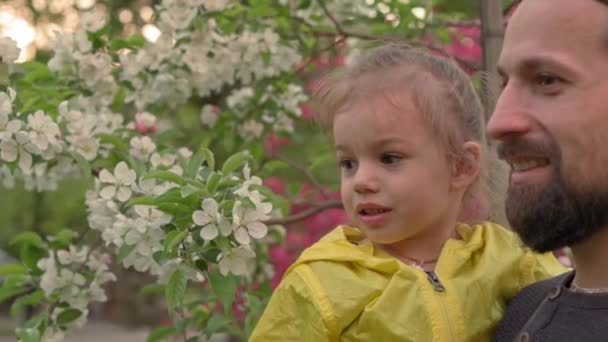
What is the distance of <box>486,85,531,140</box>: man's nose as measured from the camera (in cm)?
178

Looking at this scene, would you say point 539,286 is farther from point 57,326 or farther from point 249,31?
point 249,31

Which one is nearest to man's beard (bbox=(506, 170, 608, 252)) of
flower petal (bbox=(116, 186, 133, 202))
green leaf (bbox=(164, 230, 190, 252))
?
green leaf (bbox=(164, 230, 190, 252))

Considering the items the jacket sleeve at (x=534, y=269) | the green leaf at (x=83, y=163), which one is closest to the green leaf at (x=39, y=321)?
the green leaf at (x=83, y=163)

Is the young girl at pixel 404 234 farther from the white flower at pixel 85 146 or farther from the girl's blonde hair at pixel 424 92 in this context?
the white flower at pixel 85 146

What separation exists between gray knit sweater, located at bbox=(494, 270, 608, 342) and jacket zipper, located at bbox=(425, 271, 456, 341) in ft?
0.29

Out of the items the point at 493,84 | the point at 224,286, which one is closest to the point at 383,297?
the point at 224,286

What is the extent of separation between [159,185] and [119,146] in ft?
1.27

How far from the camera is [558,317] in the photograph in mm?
1837

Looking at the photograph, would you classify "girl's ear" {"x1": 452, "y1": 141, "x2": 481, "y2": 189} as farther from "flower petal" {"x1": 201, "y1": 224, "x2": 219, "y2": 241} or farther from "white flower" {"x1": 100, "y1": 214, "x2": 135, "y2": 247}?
"white flower" {"x1": 100, "y1": 214, "x2": 135, "y2": 247}

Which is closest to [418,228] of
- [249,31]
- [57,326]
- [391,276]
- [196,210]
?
[391,276]

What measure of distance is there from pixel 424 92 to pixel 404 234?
0.89 feet

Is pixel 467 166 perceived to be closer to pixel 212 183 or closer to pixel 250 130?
pixel 212 183

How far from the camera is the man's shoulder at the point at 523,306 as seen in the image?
1.99 m

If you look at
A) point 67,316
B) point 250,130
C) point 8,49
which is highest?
point 8,49
